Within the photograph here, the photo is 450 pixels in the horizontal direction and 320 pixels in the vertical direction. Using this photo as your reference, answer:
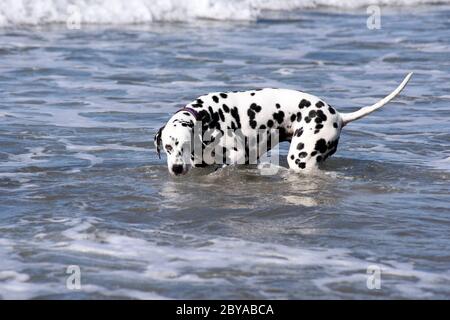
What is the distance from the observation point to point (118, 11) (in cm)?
2162

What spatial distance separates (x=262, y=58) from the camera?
56.6 feet

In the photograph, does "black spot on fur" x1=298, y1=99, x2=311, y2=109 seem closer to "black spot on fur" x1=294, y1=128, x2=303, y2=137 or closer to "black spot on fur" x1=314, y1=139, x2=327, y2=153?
"black spot on fur" x1=294, y1=128, x2=303, y2=137

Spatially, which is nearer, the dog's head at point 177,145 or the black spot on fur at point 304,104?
the dog's head at point 177,145

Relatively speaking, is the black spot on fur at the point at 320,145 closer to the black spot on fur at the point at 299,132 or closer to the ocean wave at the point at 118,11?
the black spot on fur at the point at 299,132

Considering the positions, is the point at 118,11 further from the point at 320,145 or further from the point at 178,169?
the point at 178,169

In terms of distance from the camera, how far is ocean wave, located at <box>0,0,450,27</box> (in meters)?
20.7

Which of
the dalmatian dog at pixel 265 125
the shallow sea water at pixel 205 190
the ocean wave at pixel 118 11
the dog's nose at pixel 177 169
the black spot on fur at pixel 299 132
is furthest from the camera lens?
the ocean wave at pixel 118 11

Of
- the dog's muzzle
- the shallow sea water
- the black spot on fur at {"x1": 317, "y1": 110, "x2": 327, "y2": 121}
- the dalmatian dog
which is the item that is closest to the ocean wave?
the shallow sea water

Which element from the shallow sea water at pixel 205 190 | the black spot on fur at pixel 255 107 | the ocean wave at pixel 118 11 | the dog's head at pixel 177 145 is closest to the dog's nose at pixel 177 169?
the dog's head at pixel 177 145

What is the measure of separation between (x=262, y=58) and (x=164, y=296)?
1121 centimetres

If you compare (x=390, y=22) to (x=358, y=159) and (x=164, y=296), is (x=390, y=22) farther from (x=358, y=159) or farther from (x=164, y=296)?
(x=164, y=296)

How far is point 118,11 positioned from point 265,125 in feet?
41.0

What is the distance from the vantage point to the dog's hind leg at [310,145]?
376 inches

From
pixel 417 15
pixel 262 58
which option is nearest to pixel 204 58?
pixel 262 58
